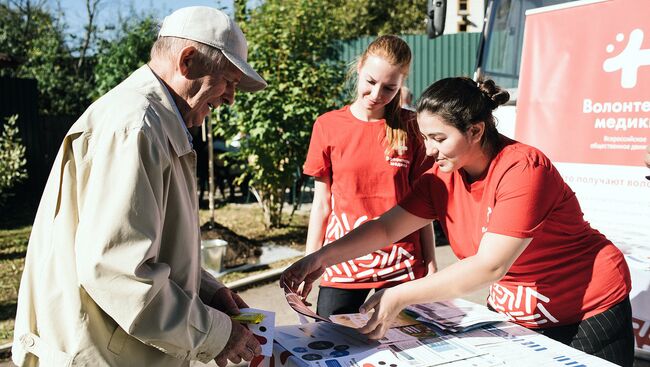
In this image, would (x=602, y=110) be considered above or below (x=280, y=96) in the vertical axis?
below

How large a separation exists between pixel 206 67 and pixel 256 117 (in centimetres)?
553

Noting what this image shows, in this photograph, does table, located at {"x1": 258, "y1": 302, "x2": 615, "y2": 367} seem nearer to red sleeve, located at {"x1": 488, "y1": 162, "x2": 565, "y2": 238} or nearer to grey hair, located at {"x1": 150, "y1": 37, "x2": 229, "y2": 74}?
red sleeve, located at {"x1": 488, "y1": 162, "x2": 565, "y2": 238}

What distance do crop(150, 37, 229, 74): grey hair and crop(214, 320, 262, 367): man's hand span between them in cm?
72

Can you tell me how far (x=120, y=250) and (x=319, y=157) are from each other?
59.2 inches

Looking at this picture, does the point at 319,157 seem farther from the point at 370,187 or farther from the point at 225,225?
the point at 225,225

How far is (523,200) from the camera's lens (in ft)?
5.58

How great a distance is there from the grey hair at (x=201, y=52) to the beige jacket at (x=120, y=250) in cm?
8

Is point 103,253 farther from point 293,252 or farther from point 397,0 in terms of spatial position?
point 397,0

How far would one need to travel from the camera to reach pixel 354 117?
2701 millimetres

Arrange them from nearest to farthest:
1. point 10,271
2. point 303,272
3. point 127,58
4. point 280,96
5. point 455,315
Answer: point 455,315
point 303,272
point 10,271
point 280,96
point 127,58

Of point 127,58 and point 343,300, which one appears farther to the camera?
point 127,58

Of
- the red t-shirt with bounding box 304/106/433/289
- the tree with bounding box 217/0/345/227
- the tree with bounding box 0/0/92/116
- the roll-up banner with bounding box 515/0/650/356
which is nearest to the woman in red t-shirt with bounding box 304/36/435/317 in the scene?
the red t-shirt with bounding box 304/106/433/289

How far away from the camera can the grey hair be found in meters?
1.55

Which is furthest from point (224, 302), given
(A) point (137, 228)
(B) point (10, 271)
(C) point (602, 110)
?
(B) point (10, 271)
